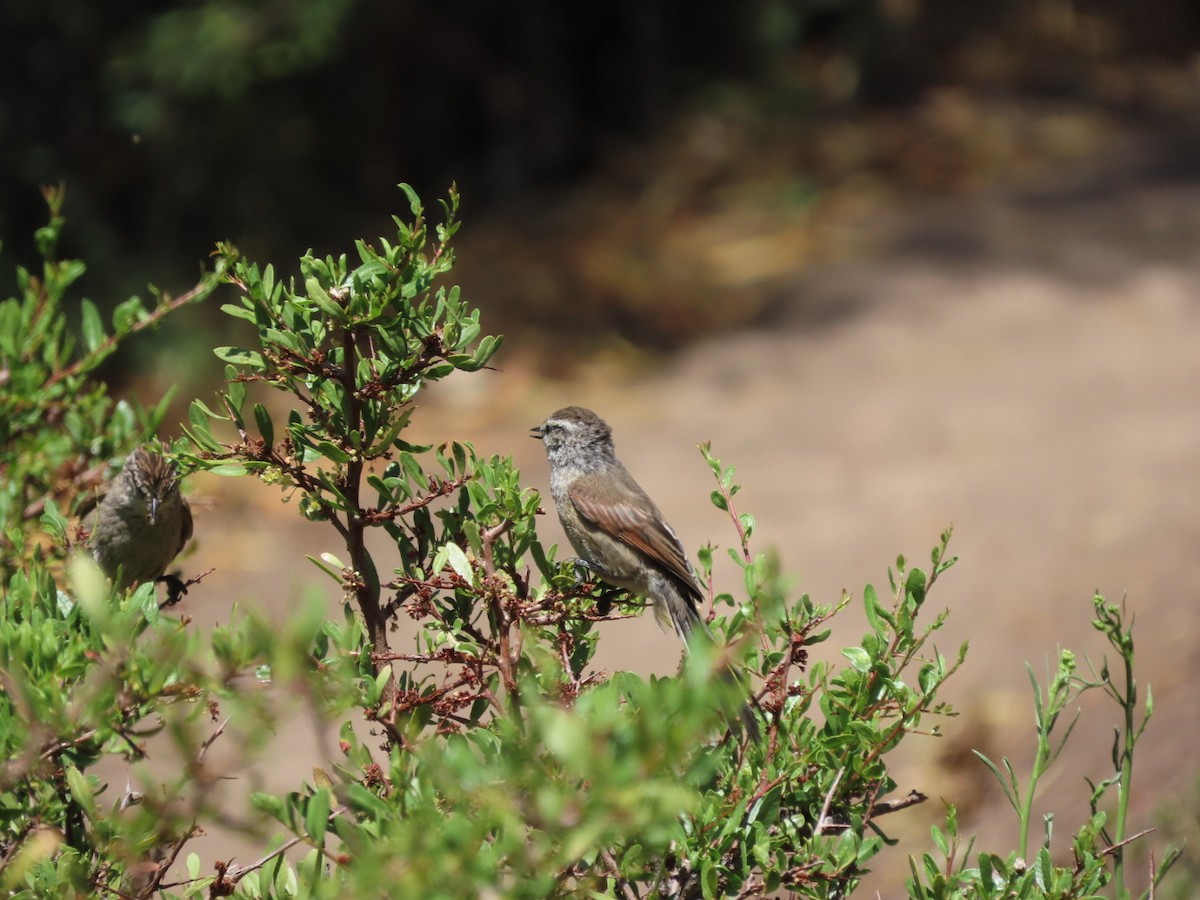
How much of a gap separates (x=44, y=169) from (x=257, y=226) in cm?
161

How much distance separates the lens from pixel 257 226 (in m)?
10.4

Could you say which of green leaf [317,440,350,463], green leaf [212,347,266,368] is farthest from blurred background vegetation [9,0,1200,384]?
green leaf [317,440,350,463]

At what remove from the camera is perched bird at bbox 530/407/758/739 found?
12.9ft

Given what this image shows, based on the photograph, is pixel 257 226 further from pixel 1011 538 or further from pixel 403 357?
pixel 403 357

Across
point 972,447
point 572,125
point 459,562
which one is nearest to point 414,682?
point 459,562

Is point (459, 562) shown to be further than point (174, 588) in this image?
No

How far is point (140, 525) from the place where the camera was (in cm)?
432

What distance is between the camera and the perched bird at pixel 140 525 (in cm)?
427

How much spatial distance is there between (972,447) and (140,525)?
545 centimetres

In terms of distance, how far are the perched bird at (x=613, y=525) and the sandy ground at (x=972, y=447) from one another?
75.4 inches

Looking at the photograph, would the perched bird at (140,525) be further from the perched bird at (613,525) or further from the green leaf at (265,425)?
the green leaf at (265,425)

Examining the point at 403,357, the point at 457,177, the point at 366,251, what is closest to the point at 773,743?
the point at 403,357

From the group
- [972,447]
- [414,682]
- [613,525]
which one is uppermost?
[972,447]

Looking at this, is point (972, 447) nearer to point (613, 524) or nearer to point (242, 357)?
point (613, 524)
